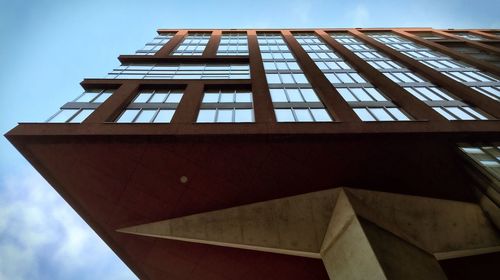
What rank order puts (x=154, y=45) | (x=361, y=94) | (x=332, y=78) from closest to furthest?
(x=361, y=94), (x=332, y=78), (x=154, y=45)

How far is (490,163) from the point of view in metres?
11.3

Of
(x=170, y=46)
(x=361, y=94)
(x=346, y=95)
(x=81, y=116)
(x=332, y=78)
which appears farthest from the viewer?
(x=170, y=46)

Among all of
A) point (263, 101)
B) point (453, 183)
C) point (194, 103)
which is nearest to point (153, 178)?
point (194, 103)

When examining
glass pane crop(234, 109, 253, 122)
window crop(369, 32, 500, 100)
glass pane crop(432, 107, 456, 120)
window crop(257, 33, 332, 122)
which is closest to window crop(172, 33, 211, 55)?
window crop(257, 33, 332, 122)

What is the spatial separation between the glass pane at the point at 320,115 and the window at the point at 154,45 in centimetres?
1373

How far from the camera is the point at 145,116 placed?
12523mm

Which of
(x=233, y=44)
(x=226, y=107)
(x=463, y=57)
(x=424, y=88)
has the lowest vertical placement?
(x=226, y=107)

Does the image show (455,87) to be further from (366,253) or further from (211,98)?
(211,98)

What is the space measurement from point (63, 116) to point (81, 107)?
1344mm

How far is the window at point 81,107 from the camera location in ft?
36.9

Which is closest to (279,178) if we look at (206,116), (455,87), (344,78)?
(206,116)

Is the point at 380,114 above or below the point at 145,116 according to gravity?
below

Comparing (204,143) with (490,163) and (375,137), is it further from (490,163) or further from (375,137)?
(490,163)

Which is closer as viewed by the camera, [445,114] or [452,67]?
[445,114]
